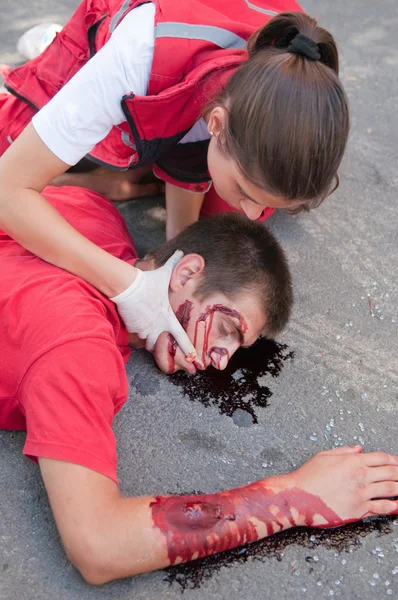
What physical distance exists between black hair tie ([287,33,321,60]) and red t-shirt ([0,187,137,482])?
0.79 metres

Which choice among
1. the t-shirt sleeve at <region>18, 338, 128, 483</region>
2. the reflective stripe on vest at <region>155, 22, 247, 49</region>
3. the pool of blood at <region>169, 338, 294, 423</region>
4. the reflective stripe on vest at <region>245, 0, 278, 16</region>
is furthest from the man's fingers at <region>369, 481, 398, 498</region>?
the reflective stripe on vest at <region>245, 0, 278, 16</region>

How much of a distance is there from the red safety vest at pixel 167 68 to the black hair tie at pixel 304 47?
0.74ft

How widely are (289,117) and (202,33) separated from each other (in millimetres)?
460

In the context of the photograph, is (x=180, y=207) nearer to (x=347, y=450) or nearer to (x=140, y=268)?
(x=140, y=268)

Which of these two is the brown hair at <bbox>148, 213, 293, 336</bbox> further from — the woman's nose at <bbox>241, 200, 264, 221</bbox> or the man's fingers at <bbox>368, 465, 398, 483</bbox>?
the man's fingers at <bbox>368, 465, 398, 483</bbox>

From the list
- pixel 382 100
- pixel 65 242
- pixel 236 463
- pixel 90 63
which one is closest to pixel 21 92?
pixel 90 63

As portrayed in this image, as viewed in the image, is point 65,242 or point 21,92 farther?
point 21,92

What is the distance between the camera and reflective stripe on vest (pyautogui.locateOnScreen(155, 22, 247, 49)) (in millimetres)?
1671

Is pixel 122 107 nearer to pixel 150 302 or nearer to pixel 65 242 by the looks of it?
pixel 65 242

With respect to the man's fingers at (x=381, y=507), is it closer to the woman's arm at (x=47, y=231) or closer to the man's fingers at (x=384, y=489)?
the man's fingers at (x=384, y=489)

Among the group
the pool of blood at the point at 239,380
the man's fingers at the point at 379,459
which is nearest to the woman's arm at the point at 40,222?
the pool of blood at the point at 239,380

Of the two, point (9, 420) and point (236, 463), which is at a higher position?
point (9, 420)

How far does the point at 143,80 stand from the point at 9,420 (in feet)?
3.20

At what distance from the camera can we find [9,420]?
5.36ft
